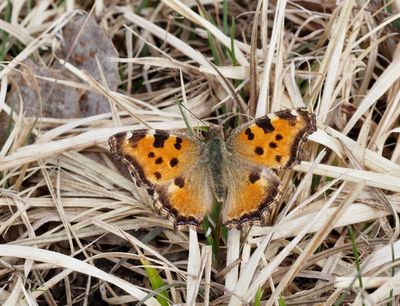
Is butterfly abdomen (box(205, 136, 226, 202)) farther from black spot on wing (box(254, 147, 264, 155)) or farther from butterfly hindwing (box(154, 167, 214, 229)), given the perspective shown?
black spot on wing (box(254, 147, 264, 155))

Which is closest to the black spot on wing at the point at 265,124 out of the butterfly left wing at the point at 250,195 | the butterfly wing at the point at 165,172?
the butterfly left wing at the point at 250,195

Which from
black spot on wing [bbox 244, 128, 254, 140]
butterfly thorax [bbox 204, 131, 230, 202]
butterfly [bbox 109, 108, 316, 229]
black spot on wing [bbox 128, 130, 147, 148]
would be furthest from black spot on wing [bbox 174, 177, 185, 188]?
black spot on wing [bbox 244, 128, 254, 140]

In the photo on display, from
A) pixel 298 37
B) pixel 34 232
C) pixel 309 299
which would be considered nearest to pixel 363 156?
pixel 309 299

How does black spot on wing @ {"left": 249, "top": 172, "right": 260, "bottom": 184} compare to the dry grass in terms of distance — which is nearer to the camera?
the dry grass

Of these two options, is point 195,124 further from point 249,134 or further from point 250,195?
point 250,195

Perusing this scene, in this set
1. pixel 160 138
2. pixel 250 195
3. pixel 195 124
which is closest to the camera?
pixel 250 195

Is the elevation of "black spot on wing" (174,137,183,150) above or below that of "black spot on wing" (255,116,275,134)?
below

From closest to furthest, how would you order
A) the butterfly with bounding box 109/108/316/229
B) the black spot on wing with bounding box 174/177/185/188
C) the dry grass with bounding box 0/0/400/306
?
the dry grass with bounding box 0/0/400/306 → the butterfly with bounding box 109/108/316/229 → the black spot on wing with bounding box 174/177/185/188

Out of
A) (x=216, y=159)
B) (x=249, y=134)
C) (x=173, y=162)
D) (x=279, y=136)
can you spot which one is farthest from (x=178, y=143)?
(x=279, y=136)
